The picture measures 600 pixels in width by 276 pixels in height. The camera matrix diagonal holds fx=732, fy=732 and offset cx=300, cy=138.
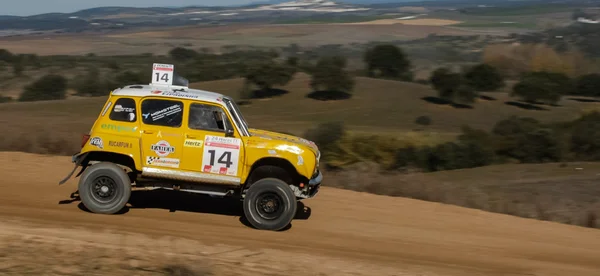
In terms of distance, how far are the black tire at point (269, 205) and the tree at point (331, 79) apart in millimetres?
54428

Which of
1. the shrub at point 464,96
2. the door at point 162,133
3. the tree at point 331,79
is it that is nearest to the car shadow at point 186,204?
the door at point 162,133

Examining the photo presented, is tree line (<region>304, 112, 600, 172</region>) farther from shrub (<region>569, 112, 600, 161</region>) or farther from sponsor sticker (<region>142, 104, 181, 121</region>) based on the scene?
sponsor sticker (<region>142, 104, 181, 121</region>)

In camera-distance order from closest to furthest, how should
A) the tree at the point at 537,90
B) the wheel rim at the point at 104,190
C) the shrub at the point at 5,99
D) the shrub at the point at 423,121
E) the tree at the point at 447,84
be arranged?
the wheel rim at the point at 104,190, the shrub at the point at 423,121, the shrub at the point at 5,99, the tree at the point at 447,84, the tree at the point at 537,90

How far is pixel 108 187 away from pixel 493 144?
3355 centimetres

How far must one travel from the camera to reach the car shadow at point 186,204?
12016 millimetres

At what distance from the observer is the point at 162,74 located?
11336mm

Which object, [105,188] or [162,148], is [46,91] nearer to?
[105,188]

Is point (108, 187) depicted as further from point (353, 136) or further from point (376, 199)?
point (353, 136)

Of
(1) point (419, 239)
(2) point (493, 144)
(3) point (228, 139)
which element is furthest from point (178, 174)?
(2) point (493, 144)

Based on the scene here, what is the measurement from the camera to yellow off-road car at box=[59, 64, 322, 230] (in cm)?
1078

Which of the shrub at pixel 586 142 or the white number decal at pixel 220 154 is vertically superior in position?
the white number decal at pixel 220 154

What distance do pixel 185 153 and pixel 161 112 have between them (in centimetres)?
71

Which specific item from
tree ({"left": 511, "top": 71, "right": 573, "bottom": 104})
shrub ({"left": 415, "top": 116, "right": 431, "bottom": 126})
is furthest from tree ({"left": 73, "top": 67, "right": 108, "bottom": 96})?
tree ({"left": 511, "top": 71, "right": 573, "bottom": 104})

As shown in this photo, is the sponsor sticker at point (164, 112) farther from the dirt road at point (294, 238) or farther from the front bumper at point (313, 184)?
the front bumper at point (313, 184)
